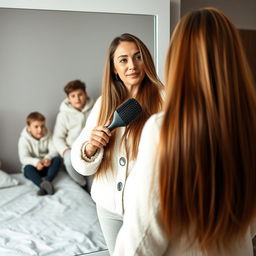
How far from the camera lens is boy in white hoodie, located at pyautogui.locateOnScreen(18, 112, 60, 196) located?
1.33 m

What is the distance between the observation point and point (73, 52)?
4.37 feet

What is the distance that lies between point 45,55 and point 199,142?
0.96 m

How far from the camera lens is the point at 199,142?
0.53 m

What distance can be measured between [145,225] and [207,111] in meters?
0.22

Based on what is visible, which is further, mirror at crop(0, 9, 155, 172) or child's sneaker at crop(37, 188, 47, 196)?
child's sneaker at crop(37, 188, 47, 196)

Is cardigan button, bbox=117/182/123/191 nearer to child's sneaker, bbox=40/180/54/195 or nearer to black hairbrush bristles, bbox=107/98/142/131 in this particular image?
black hairbrush bristles, bbox=107/98/142/131

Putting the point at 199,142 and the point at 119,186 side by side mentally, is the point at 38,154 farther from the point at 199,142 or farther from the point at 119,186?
the point at 199,142

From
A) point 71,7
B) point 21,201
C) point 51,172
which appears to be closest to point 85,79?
point 71,7

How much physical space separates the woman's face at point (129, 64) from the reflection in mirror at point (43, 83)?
33 centimetres

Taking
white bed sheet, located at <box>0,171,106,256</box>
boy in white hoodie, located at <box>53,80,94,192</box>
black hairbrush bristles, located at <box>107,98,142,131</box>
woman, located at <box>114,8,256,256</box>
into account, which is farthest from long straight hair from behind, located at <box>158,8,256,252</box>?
white bed sheet, located at <box>0,171,106,256</box>

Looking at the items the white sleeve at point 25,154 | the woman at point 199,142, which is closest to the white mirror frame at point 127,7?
the white sleeve at point 25,154

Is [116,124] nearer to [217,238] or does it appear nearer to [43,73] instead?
[217,238]

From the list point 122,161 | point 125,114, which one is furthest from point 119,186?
point 125,114

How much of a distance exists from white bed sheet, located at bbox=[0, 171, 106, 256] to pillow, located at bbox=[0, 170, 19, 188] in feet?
0.06
